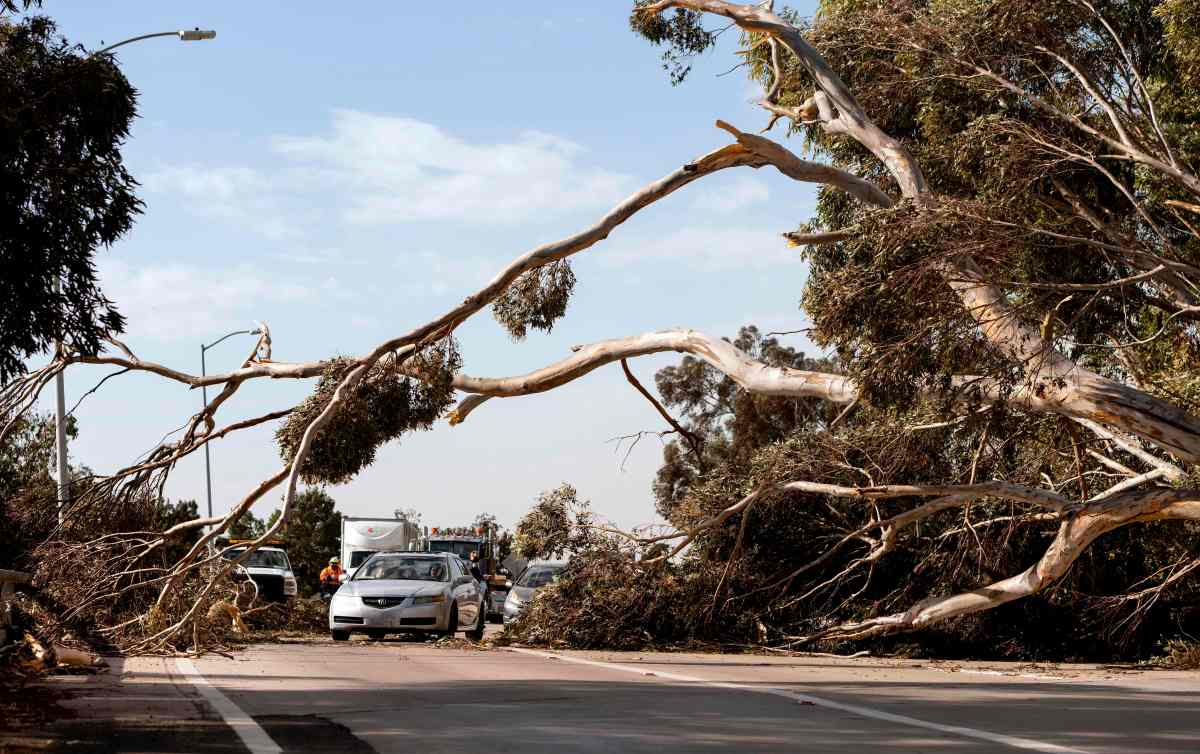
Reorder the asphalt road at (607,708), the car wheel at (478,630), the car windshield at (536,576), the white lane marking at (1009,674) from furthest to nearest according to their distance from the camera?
1. the car windshield at (536,576)
2. the car wheel at (478,630)
3. the white lane marking at (1009,674)
4. the asphalt road at (607,708)

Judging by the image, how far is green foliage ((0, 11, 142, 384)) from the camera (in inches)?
485

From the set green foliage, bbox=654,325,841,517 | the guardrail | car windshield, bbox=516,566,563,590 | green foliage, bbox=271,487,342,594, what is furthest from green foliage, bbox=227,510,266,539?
the guardrail

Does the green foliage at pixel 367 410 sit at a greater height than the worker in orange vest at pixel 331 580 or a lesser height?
greater

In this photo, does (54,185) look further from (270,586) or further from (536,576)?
(270,586)

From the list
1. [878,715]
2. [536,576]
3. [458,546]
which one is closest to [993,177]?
[878,715]

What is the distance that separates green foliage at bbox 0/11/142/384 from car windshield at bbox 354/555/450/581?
11.1 metres

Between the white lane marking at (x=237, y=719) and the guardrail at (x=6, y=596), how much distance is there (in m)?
1.80

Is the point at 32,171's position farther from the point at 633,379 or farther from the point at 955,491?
the point at 955,491

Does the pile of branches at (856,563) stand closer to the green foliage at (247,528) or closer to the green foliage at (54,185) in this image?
the green foliage at (54,185)

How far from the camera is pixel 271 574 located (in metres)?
33.0

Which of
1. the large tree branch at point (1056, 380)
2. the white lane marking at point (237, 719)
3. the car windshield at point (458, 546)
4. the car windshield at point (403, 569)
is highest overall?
the large tree branch at point (1056, 380)

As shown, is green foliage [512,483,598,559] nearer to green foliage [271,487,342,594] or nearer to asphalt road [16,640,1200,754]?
asphalt road [16,640,1200,754]

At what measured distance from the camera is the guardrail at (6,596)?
13.1 metres

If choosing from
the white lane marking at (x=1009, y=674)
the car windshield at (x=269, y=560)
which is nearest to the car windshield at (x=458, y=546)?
the car windshield at (x=269, y=560)
